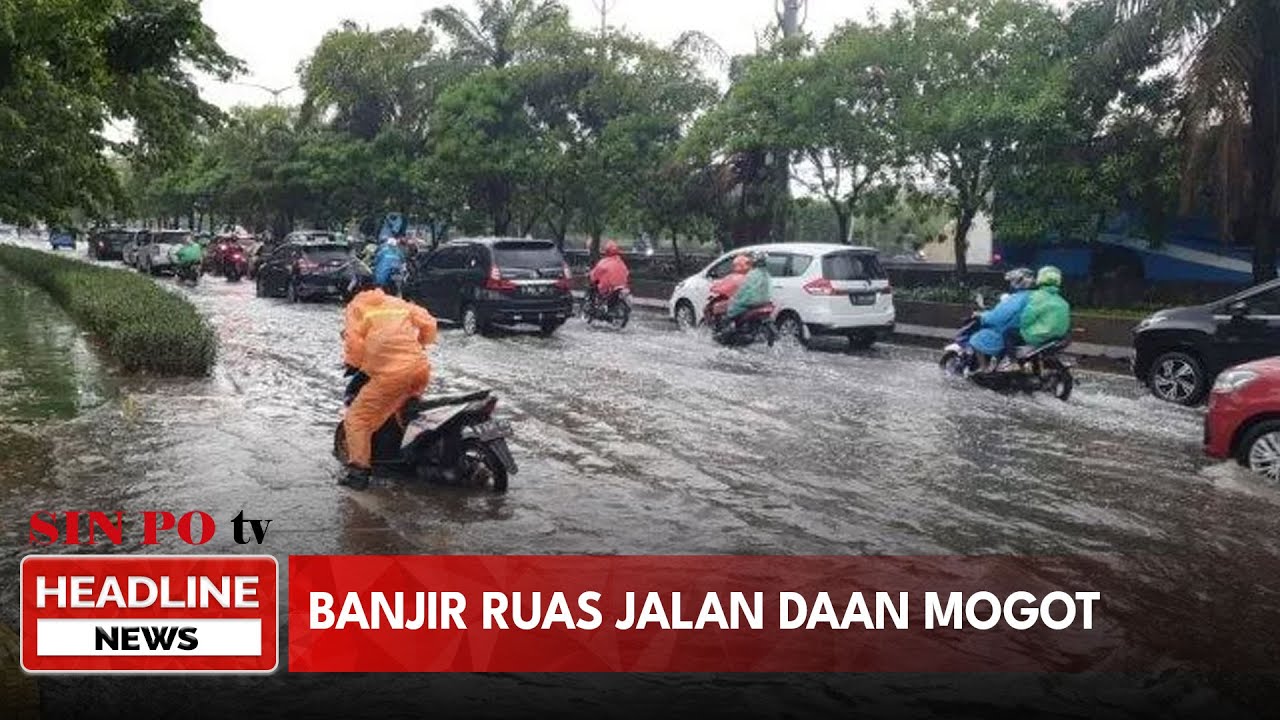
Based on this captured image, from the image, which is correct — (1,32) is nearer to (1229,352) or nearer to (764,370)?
(764,370)

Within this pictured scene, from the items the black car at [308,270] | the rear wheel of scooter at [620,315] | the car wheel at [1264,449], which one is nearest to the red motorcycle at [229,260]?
the black car at [308,270]

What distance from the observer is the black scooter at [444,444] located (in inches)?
Result: 288

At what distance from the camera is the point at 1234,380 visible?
8.34m

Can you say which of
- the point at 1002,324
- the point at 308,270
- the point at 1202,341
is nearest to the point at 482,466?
the point at 1002,324

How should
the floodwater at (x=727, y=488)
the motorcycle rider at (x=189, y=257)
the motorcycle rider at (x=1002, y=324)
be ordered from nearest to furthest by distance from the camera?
the floodwater at (x=727, y=488), the motorcycle rider at (x=1002, y=324), the motorcycle rider at (x=189, y=257)

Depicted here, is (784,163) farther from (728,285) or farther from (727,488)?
(727,488)

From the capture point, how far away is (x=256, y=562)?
407 cm

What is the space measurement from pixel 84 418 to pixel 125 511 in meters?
3.58

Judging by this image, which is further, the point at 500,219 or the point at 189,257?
the point at 500,219

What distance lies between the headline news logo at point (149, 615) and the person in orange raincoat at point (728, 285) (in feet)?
47.9

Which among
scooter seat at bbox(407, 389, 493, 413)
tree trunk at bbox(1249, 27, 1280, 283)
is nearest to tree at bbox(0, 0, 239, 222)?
scooter seat at bbox(407, 389, 493, 413)

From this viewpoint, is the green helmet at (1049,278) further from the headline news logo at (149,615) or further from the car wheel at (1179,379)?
the headline news logo at (149,615)

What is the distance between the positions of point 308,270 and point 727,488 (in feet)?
69.7

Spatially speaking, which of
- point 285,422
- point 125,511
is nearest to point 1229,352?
point 285,422
